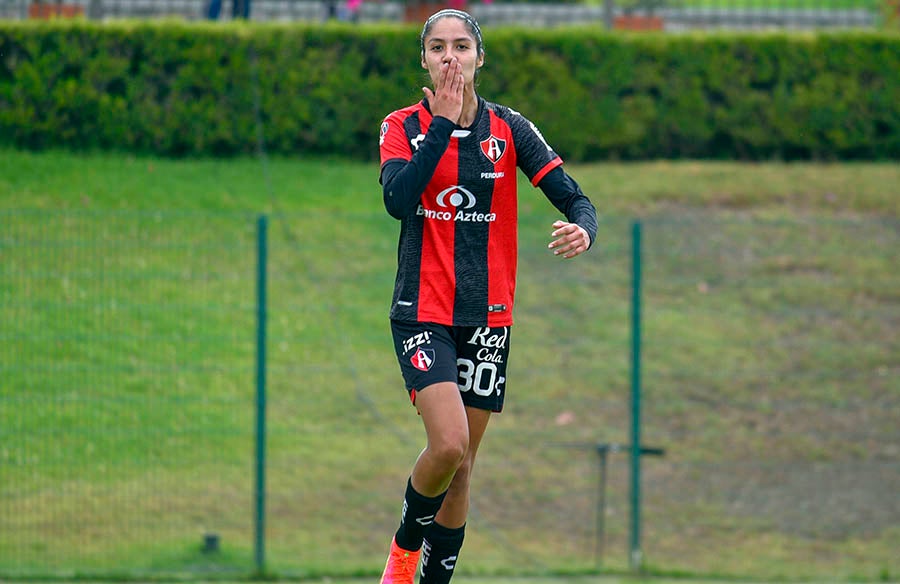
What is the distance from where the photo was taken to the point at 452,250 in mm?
4715

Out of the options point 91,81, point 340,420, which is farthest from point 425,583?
point 91,81

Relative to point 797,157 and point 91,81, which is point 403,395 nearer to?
point 91,81

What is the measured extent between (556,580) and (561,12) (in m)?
9.97

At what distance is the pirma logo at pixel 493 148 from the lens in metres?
4.72

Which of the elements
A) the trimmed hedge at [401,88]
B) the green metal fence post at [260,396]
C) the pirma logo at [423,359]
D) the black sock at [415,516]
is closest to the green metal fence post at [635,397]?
the green metal fence post at [260,396]

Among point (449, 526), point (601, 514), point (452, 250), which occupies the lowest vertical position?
point (601, 514)

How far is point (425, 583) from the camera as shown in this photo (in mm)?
4984

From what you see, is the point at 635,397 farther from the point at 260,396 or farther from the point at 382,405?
the point at 260,396

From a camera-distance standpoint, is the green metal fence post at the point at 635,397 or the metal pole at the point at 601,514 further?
the metal pole at the point at 601,514

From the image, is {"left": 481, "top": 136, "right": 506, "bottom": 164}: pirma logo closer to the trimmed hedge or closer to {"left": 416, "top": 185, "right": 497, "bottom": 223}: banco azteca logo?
{"left": 416, "top": 185, "right": 497, "bottom": 223}: banco azteca logo

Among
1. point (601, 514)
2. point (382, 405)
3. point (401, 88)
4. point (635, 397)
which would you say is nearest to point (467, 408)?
point (635, 397)

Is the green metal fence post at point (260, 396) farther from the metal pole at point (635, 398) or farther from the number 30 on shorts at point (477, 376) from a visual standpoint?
the number 30 on shorts at point (477, 376)

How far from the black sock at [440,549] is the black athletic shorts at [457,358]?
1.71ft

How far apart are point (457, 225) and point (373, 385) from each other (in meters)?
5.66
